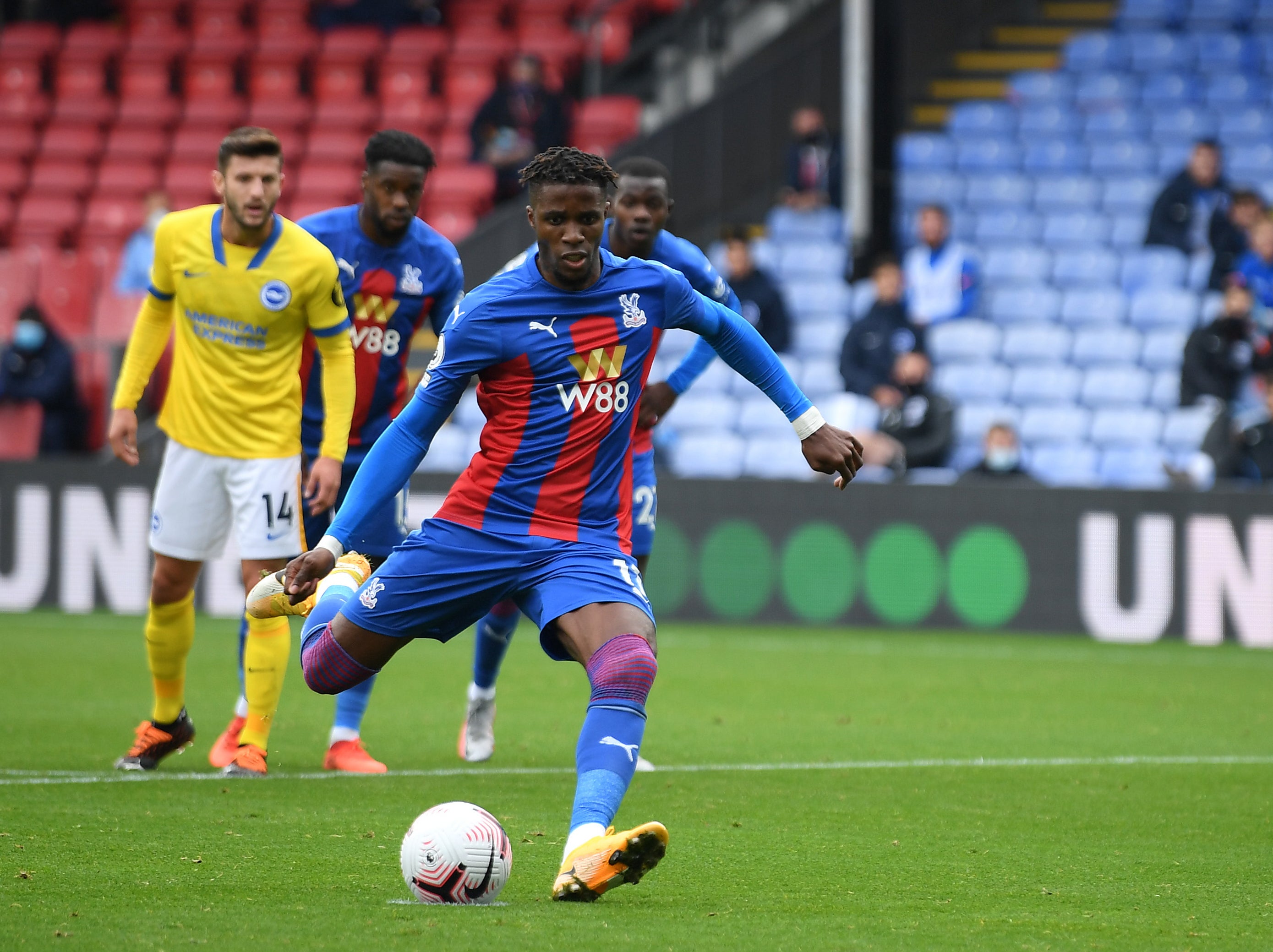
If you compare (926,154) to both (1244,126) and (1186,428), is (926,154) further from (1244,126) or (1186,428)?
(1186,428)

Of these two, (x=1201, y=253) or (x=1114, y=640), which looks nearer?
(x=1114, y=640)

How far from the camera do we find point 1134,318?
16312 mm

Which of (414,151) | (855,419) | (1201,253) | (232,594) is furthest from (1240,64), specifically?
(414,151)

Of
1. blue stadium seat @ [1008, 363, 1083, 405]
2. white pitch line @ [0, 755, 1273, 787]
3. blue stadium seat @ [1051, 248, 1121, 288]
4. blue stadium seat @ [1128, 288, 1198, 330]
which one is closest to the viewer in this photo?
white pitch line @ [0, 755, 1273, 787]

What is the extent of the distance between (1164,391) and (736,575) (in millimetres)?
4558

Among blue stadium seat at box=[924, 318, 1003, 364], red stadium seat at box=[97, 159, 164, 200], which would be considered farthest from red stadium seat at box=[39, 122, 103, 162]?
blue stadium seat at box=[924, 318, 1003, 364]

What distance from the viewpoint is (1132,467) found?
14.8m

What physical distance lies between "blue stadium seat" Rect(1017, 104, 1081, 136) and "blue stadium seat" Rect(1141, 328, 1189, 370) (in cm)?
340

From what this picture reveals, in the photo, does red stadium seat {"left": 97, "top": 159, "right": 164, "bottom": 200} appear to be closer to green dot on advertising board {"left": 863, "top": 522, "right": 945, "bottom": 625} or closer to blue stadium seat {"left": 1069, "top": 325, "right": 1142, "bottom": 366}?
blue stadium seat {"left": 1069, "top": 325, "right": 1142, "bottom": 366}

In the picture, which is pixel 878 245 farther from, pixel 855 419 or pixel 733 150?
pixel 855 419

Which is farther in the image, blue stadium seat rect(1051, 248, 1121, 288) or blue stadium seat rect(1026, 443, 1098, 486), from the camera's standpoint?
blue stadium seat rect(1051, 248, 1121, 288)

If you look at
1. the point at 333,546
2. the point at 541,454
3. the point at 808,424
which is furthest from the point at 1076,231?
the point at 333,546

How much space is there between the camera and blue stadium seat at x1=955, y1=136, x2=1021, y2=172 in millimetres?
18406

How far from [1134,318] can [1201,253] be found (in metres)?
0.93
